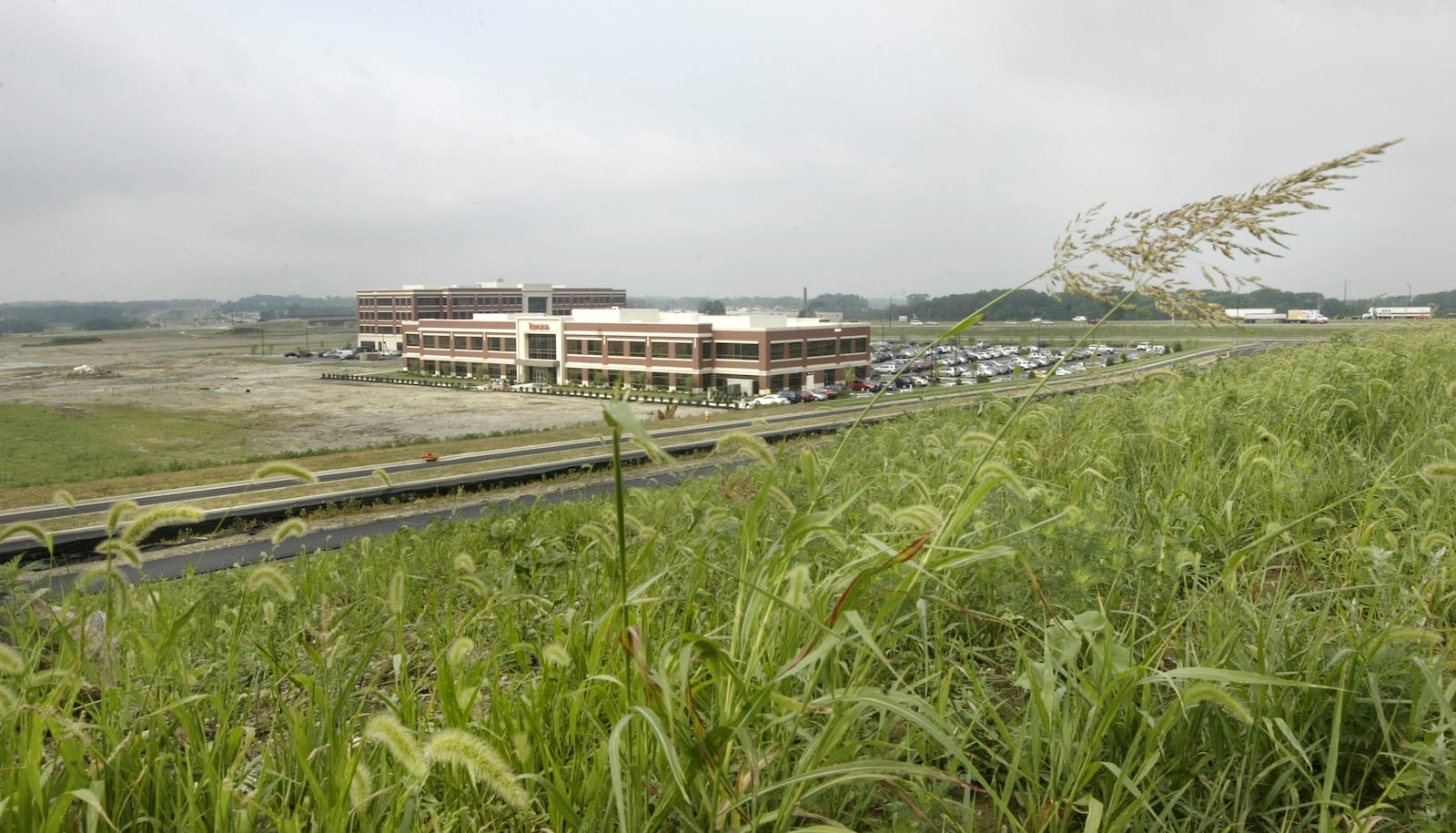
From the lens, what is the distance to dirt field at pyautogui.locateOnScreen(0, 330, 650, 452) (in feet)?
140

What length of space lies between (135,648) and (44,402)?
67703 millimetres

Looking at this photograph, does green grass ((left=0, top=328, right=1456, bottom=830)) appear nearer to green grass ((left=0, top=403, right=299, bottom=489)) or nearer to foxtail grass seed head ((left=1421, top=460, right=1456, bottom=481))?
foxtail grass seed head ((left=1421, top=460, right=1456, bottom=481))

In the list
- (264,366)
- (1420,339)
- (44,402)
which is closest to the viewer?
(1420,339)

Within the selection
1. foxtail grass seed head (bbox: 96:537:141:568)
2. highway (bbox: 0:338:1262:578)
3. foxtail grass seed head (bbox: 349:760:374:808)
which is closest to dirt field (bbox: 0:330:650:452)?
highway (bbox: 0:338:1262:578)

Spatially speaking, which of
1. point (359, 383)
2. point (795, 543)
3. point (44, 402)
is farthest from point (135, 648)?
point (359, 383)

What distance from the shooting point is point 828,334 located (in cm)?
6050

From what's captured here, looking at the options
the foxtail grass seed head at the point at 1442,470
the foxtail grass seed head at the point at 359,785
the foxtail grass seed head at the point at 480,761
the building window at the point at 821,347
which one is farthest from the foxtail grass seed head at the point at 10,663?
the building window at the point at 821,347

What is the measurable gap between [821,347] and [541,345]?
24189 millimetres

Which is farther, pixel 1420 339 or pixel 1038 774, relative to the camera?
pixel 1420 339

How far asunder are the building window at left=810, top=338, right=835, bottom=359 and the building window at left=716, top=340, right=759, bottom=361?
518 centimetres

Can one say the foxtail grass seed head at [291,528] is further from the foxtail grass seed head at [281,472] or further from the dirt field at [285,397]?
the dirt field at [285,397]

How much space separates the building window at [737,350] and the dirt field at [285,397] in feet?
32.5

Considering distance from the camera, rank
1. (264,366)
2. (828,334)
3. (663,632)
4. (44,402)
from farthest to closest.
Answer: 1. (264,366)
2. (828,334)
3. (44,402)
4. (663,632)

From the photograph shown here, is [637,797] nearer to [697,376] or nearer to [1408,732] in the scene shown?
[1408,732]
